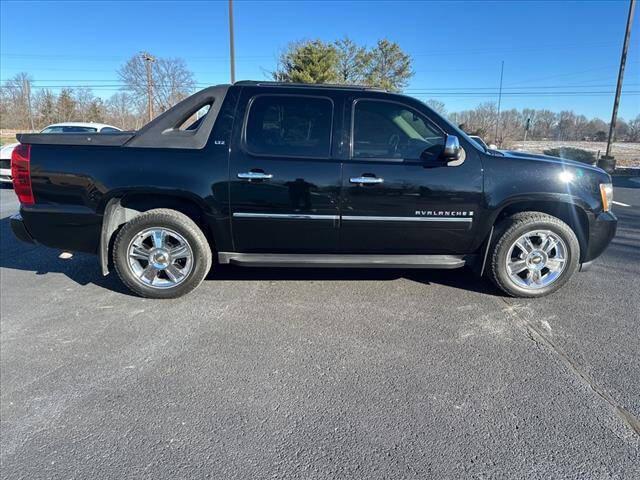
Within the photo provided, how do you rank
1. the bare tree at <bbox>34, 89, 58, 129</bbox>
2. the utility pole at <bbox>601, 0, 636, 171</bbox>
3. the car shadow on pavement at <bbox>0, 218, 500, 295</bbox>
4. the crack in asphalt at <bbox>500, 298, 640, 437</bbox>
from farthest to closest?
1. the bare tree at <bbox>34, 89, 58, 129</bbox>
2. the utility pole at <bbox>601, 0, 636, 171</bbox>
3. the car shadow on pavement at <bbox>0, 218, 500, 295</bbox>
4. the crack in asphalt at <bbox>500, 298, 640, 437</bbox>

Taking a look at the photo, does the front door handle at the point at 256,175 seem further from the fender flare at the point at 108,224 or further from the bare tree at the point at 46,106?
the bare tree at the point at 46,106

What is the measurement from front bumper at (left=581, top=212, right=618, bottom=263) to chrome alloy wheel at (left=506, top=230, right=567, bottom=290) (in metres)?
0.28

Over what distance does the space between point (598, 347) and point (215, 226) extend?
3.23 metres

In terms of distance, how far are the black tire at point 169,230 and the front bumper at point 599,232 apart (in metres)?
3.56

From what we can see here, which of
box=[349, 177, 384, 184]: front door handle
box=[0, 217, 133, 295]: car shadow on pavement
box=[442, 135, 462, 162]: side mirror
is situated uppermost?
box=[442, 135, 462, 162]: side mirror

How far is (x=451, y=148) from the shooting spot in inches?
131

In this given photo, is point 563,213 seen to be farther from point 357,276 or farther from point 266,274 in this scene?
point 266,274

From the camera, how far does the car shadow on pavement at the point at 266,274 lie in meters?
4.24

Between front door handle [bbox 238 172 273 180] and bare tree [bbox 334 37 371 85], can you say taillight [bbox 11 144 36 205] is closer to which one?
front door handle [bbox 238 172 273 180]

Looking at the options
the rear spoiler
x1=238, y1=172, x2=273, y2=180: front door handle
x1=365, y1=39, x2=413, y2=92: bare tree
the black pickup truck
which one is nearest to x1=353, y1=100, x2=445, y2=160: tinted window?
the black pickup truck

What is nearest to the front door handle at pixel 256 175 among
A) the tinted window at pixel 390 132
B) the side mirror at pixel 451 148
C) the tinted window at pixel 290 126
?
the tinted window at pixel 290 126

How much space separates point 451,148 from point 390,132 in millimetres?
594

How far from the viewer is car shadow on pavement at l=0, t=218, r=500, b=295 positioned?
4.24 metres

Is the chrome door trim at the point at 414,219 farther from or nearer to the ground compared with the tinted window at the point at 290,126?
nearer to the ground
